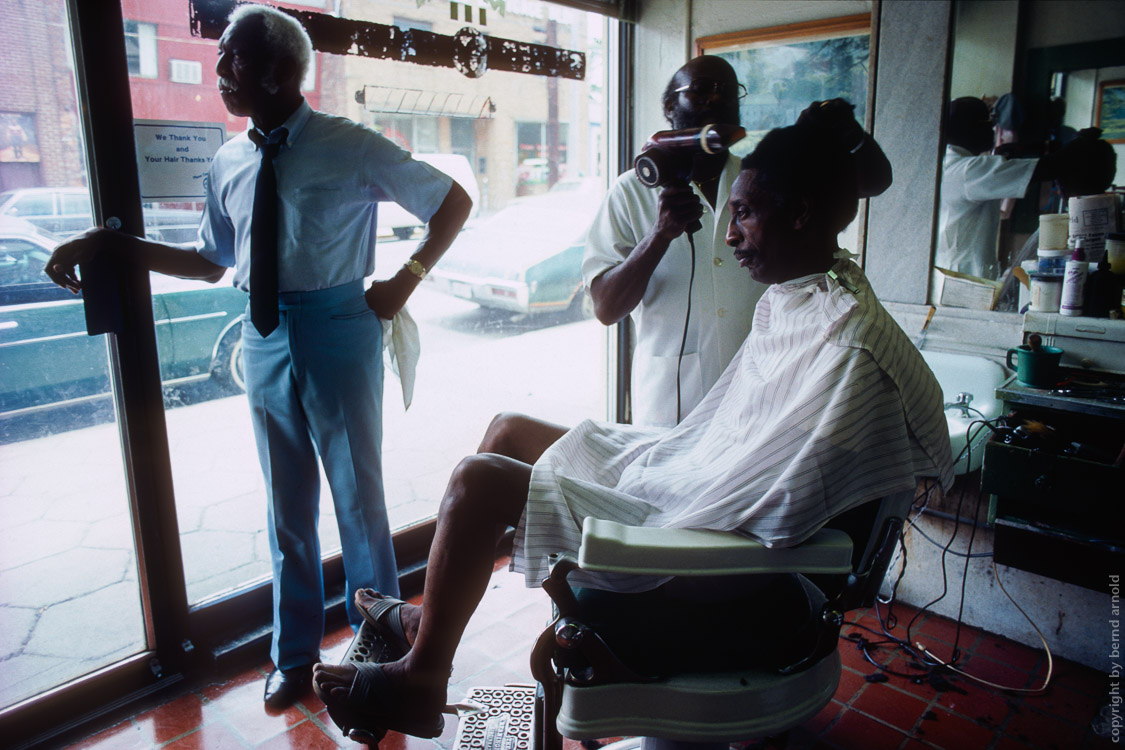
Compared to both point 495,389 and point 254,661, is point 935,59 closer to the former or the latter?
point 495,389

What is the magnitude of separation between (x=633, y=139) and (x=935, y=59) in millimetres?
1276

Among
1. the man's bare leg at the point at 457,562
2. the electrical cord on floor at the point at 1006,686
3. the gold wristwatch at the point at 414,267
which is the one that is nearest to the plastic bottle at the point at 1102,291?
the electrical cord on floor at the point at 1006,686

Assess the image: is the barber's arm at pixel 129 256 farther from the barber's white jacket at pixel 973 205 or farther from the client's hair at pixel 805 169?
the barber's white jacket at pixel 973 205

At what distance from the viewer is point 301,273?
1.94m

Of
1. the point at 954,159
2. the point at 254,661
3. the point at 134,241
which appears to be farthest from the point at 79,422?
the point at 954,159

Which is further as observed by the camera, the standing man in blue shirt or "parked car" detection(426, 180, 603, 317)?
"parked car" detection(426, 180, 603, 317)

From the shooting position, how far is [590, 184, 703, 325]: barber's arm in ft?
5.48

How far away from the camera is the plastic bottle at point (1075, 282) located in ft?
6.98

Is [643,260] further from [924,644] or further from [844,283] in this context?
[924,644]

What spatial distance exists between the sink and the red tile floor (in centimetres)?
61

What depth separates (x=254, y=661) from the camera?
7.50 feet

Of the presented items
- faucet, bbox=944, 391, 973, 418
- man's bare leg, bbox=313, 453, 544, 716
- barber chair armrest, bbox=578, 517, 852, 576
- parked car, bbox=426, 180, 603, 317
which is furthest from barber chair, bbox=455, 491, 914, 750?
parked car, bbox=426, 180, 603, 317

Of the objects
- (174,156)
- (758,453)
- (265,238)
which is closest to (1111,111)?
(758,453)

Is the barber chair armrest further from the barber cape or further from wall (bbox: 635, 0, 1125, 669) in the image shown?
wall (bbox: 635, 0, 1125, 669)
